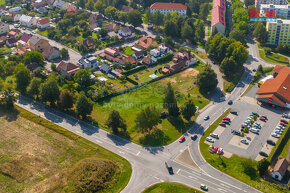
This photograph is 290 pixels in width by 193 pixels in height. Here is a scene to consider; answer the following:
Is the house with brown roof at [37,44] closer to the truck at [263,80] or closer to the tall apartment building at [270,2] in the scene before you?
the truck at [263,80]

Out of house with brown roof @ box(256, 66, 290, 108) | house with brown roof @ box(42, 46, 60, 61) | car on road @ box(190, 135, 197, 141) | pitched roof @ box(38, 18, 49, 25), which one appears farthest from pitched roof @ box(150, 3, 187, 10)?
car on road @ box(190, 135, 197, 141)

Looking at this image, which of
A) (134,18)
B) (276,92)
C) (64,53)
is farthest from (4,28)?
(276,92)

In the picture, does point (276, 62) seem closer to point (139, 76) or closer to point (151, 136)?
point (139, 76)

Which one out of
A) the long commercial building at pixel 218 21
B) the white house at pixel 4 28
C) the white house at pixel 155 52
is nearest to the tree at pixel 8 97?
the white house at pixel 155 52

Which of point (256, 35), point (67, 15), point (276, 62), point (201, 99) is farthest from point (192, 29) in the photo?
point (67, 15)

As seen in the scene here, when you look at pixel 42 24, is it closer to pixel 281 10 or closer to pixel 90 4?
pixel 90 4
